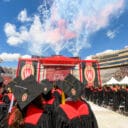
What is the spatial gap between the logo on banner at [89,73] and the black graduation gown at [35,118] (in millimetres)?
22100

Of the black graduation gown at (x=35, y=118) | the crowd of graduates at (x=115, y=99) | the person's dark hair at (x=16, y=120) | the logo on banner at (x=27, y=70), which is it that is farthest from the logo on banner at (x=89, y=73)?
the person's dark hair at (x=16, y=120)

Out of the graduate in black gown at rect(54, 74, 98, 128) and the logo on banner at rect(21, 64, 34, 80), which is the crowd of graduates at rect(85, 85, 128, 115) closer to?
the logo on banner at rect(21, 64, 34, 80)

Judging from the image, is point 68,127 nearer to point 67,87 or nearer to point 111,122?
point 67,87

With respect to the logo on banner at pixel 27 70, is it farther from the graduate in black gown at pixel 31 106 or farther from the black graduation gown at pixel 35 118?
the black graduation gown at pixel 35 118

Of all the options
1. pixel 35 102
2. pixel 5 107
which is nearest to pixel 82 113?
pixel 35 102

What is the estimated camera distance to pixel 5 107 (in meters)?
7.03

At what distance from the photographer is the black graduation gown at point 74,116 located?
457cm

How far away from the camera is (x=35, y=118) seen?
432 centimetres

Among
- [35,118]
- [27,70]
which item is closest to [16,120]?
[35,118]

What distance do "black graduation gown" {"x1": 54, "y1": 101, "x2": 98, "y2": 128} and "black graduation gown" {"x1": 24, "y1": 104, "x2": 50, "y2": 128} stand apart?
0.29 metres

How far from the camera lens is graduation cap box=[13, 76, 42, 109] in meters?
4.52

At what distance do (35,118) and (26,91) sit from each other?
1.95 ft

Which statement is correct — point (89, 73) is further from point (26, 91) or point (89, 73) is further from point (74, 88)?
point (26, 91)

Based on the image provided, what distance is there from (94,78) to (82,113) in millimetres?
22336
